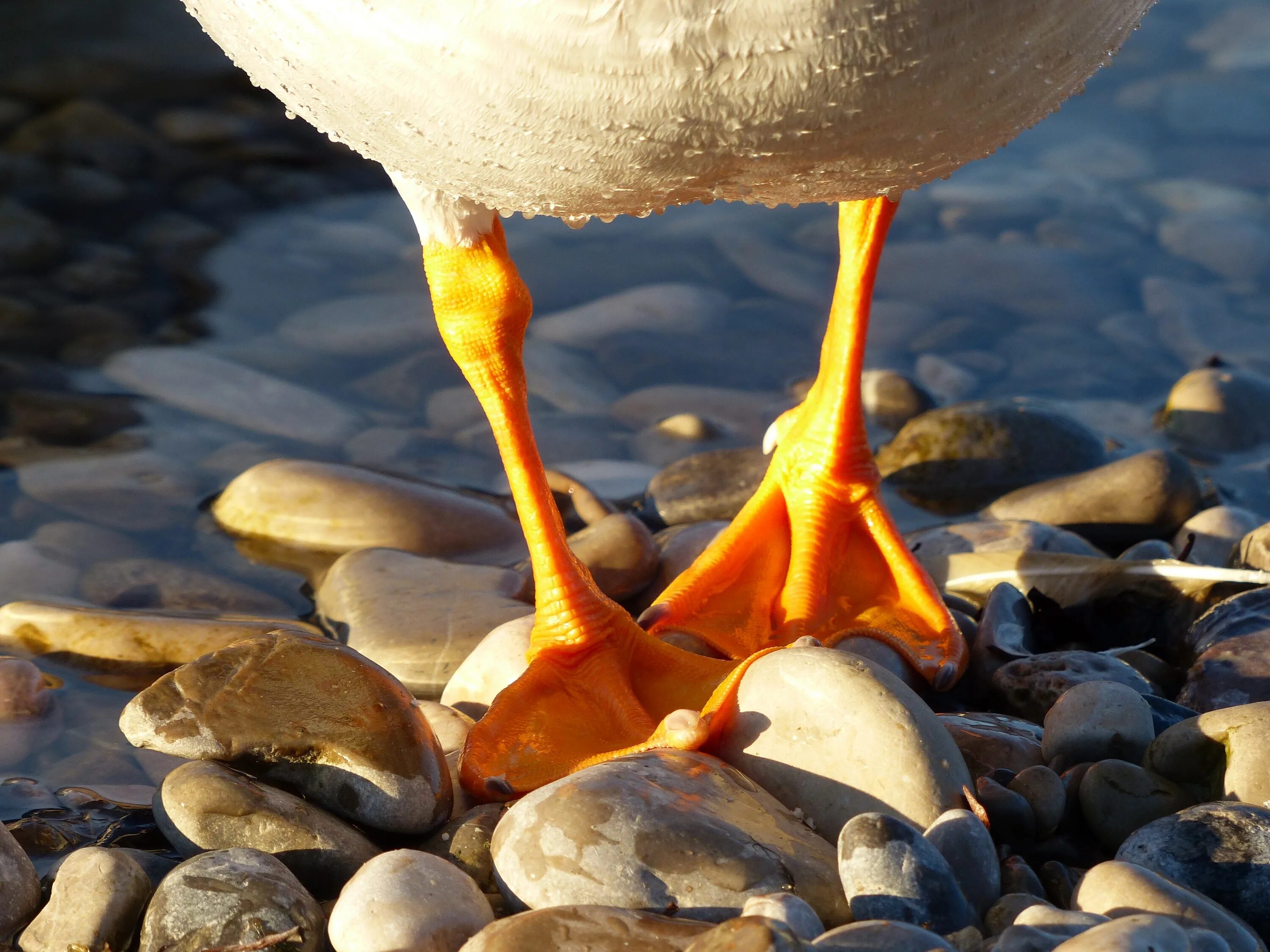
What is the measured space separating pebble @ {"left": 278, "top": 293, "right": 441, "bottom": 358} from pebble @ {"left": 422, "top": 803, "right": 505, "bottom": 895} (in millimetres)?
3457

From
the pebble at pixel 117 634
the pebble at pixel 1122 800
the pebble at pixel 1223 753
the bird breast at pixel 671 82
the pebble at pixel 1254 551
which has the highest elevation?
the bird breast at pixel 671 82

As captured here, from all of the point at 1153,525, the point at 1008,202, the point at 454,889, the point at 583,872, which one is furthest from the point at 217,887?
the point at 1008,202

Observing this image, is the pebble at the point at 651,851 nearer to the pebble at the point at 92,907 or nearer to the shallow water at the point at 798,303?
the pebble at the point at 92,907

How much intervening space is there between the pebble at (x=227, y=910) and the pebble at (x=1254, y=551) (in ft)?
8.72

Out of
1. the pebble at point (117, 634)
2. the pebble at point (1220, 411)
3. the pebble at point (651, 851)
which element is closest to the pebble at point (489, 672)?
the pebble at point (117, 634)

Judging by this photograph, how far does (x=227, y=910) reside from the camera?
220 cm

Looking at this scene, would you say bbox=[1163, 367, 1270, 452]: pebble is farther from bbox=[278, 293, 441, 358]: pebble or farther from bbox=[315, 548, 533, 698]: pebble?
bbox=[278, 293, 441, 358]: pebble

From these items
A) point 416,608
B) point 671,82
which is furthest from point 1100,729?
point 416,608

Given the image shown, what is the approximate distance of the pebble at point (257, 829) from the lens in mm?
2438

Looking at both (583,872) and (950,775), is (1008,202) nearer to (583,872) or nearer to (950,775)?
(950,775)

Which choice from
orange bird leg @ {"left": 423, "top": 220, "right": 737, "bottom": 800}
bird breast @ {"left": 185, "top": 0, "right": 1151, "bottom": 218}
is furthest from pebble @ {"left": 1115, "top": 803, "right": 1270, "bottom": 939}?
bird breast @ {"left": 185, "top": 0, "right": 1151, "bottom": 218}

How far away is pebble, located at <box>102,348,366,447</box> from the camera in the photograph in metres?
5.18

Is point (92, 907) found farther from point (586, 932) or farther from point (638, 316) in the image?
point (638, 316)

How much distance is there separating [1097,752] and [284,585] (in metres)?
2.45
